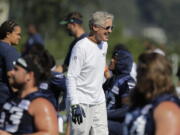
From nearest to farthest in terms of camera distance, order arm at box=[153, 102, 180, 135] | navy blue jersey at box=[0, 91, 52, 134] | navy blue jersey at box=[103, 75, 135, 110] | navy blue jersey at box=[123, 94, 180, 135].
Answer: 1. arm at box=[153, 102, 180, 135]
2. navy blue jersey at box=[123, 94, 180, 135]
3. navy blue jersey at box=[0, 91, 52, 134]
4. navy blue jersey at box=[103, 75, 135, 110]

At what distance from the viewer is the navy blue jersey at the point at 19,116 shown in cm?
581

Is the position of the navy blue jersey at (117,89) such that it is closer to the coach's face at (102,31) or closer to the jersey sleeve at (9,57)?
the coach's face at (102,31)

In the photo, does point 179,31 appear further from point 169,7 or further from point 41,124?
point 41,124

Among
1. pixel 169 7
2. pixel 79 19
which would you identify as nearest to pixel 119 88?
pixel 79 19

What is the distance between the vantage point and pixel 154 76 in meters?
5.39

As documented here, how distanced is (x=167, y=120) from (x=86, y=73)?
354cm

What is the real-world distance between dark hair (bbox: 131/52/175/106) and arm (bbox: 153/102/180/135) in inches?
6.1

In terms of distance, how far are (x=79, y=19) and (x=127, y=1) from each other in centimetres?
11026

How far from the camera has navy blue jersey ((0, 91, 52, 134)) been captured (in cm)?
581

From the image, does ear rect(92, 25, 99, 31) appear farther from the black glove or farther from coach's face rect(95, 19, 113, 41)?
the black glove

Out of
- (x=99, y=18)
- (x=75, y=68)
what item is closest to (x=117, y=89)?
(x=75, y=68)

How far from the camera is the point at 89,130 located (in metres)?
8.97

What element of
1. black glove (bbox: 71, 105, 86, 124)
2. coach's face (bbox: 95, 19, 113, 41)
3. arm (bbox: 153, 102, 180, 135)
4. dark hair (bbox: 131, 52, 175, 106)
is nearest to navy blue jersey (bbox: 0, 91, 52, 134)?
dark hair (bbox: 131, 52, 175, 106)

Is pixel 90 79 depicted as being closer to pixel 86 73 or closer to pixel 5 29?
pixel 86 73
